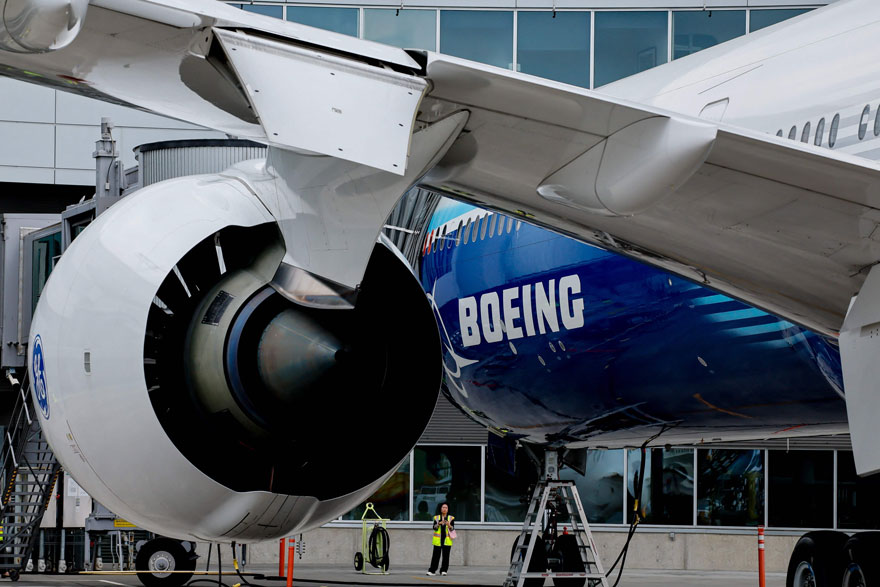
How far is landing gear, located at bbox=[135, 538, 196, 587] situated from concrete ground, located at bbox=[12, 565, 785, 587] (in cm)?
51

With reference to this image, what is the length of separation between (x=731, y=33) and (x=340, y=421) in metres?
18.5

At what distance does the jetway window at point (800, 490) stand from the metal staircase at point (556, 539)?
46.2 feet

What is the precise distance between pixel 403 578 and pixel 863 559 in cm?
1305

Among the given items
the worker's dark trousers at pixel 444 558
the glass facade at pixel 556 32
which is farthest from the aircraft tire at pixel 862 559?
the glass facade at pixel 556 32

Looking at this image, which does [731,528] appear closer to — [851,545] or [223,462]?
[851,545]

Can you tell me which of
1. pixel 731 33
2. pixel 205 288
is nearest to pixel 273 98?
pixel 205 288

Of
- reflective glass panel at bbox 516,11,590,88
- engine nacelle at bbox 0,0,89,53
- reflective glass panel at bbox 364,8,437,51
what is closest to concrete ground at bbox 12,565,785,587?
reflective glass panel at bbox 516,11,590,88

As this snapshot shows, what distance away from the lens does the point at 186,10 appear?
2910 mm

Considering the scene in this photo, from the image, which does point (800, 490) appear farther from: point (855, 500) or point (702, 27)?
point (702, 27)

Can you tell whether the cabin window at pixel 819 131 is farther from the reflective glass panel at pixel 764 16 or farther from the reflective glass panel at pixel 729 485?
the reflective glass panel at pixel 729 485

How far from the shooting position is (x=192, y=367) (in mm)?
5074

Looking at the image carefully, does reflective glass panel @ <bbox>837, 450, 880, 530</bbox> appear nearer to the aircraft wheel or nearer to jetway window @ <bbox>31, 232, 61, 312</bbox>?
jetway window @ <bbox>31, 232, 61, 312</bbox>

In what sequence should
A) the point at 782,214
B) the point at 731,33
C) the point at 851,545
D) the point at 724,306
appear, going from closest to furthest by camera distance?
the point at 782,214 < the point at 724,306 < the point at 851,545 < the point at 731,33

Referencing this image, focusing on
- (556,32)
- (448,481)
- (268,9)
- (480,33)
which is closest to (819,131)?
(556,32)
